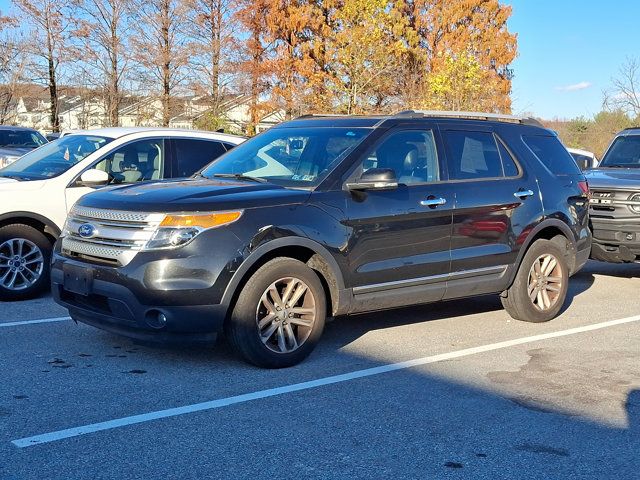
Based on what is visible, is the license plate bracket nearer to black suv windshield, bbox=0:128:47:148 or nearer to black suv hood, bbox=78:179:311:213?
black suv hood, bbox=78:179:311:213

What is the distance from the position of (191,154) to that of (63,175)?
1.44m

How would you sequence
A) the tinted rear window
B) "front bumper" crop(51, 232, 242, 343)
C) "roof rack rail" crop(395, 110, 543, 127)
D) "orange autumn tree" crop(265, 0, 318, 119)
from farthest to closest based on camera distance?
"orange autumn tree" crop(265, 0, 318, 119) → the tinted rear window → "roof rack rail" crop(395, 110, 543, 127) → "front bumper" crop(51, 232, 242, 343)

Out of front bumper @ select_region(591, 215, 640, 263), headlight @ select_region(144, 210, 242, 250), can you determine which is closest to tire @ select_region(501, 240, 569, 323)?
front bumper @ select_region(591, 215, 640, 263)

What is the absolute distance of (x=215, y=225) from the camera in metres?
5.47

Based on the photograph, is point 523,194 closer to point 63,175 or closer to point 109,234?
point 109,234

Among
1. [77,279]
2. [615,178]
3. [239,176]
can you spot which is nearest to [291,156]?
[239,176]

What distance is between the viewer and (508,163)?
743cm

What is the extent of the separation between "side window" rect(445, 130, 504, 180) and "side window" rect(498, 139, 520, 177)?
51mm

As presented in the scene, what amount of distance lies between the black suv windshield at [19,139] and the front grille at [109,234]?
12.0 m

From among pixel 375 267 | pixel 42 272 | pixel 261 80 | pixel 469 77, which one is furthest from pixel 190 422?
pixel 261 80

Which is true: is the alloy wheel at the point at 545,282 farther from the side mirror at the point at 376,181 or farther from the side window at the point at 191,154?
the side window at the point at 191,154

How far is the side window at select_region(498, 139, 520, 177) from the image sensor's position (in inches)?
291

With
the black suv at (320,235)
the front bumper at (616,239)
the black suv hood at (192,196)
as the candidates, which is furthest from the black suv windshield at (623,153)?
the black suv hood at (192,196)

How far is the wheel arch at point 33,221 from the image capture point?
7938 millimetres
